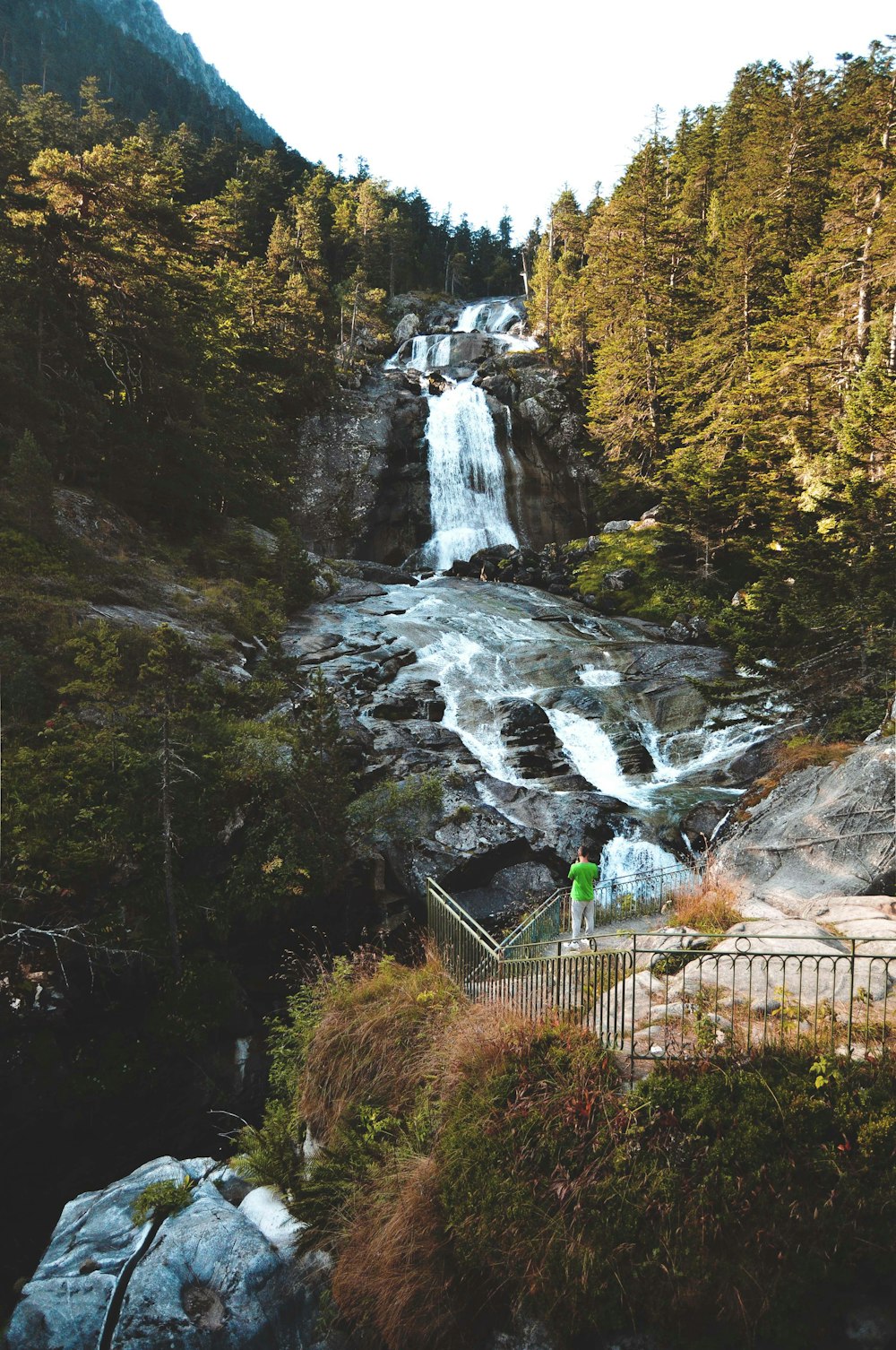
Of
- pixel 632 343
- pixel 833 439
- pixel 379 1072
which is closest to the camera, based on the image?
pixel 379 1072

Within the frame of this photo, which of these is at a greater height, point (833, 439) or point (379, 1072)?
point (833, 439)

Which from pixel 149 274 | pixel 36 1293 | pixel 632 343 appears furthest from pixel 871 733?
pixel 632 343

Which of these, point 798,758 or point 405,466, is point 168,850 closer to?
point 798,758

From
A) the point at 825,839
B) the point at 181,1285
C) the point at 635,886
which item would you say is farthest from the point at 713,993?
the point at 635,886

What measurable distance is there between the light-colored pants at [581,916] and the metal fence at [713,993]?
1425 millimetres

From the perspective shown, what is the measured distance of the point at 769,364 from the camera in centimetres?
2900

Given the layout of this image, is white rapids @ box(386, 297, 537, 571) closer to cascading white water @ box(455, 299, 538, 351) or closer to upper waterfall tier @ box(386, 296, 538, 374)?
upper waterfall tier @ box(386, 296, 538, 374)

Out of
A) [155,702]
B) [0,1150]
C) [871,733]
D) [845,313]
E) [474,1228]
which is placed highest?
[845,313]

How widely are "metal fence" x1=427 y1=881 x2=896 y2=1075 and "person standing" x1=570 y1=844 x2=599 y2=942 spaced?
52.3 inches

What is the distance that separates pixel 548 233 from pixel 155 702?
67.9 meters

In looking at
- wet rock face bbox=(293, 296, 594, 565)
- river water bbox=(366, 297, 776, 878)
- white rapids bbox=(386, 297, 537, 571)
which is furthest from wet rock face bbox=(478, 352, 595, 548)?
river water bbox=(366, 297, 776, 878)

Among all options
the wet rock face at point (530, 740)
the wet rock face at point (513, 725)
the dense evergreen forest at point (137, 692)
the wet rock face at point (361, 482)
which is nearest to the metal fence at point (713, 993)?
the dense evergreen forest at point (137, 692)

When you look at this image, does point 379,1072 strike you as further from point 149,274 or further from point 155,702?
point 149,274

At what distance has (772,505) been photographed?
2859cm
